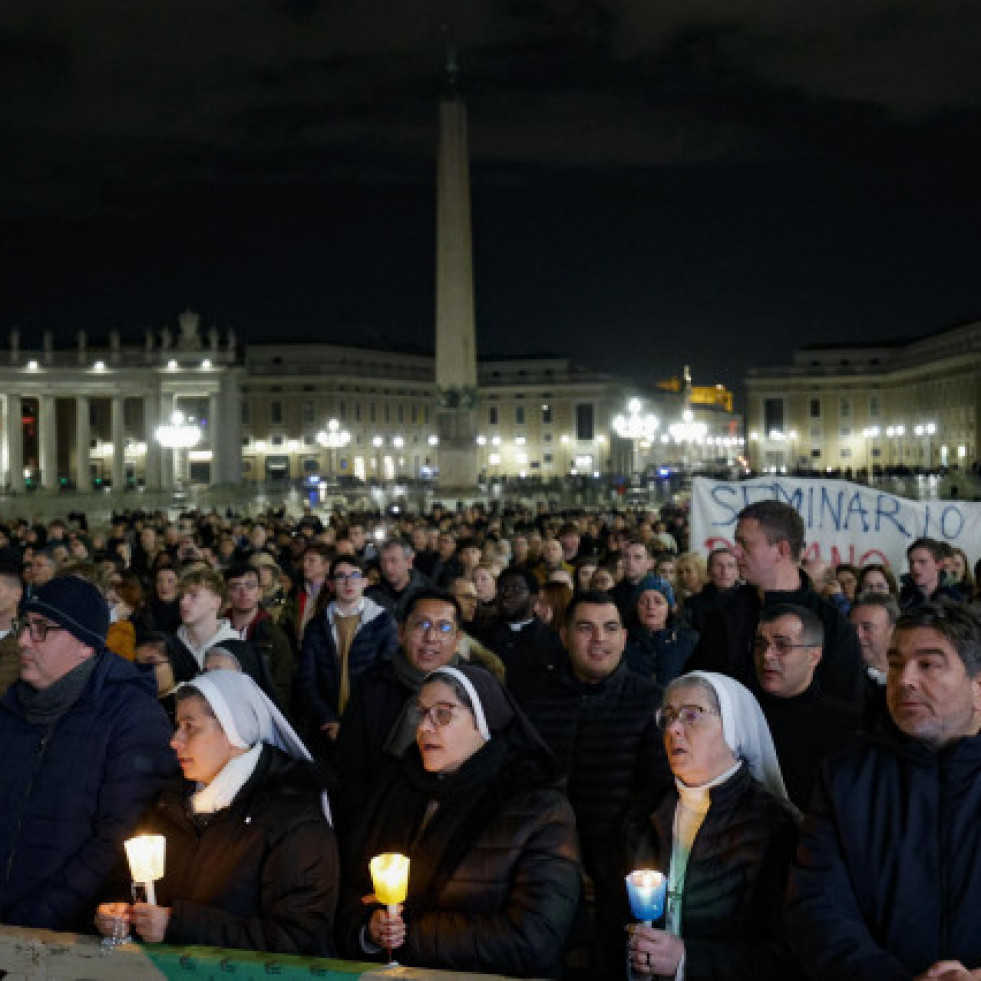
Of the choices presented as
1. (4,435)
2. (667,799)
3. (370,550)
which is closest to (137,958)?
(667,799)

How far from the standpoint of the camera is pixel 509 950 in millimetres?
4113

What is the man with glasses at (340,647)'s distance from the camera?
812cm

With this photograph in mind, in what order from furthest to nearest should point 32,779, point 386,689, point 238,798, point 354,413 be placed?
point 354,413 < point 386,689 < point 32,779 < point 238,798

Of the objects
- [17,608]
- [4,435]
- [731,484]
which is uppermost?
[4,435]

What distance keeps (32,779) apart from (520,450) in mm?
126067

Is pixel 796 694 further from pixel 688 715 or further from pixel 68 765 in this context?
pixel 68 765

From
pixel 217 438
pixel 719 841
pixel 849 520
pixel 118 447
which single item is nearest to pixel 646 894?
pixel 719 841

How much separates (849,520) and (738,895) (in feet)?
31.6

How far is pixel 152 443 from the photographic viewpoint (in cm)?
9306

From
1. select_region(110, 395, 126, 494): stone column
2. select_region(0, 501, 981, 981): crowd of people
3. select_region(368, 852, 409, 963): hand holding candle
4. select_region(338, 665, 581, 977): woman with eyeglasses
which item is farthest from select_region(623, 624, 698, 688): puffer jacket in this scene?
select_region(110, 395, 126, 494): stone column

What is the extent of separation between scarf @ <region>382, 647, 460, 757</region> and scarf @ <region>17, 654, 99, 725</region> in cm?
120

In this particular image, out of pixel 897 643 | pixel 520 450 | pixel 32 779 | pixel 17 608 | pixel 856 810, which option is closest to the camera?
pixel 856 810

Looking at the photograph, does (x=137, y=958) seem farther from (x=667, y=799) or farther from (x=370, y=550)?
(x=370, y=550)

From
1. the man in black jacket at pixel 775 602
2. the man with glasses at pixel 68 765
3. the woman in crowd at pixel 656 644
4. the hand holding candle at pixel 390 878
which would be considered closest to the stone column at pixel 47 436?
the woman in crowd at pixel 656 644
